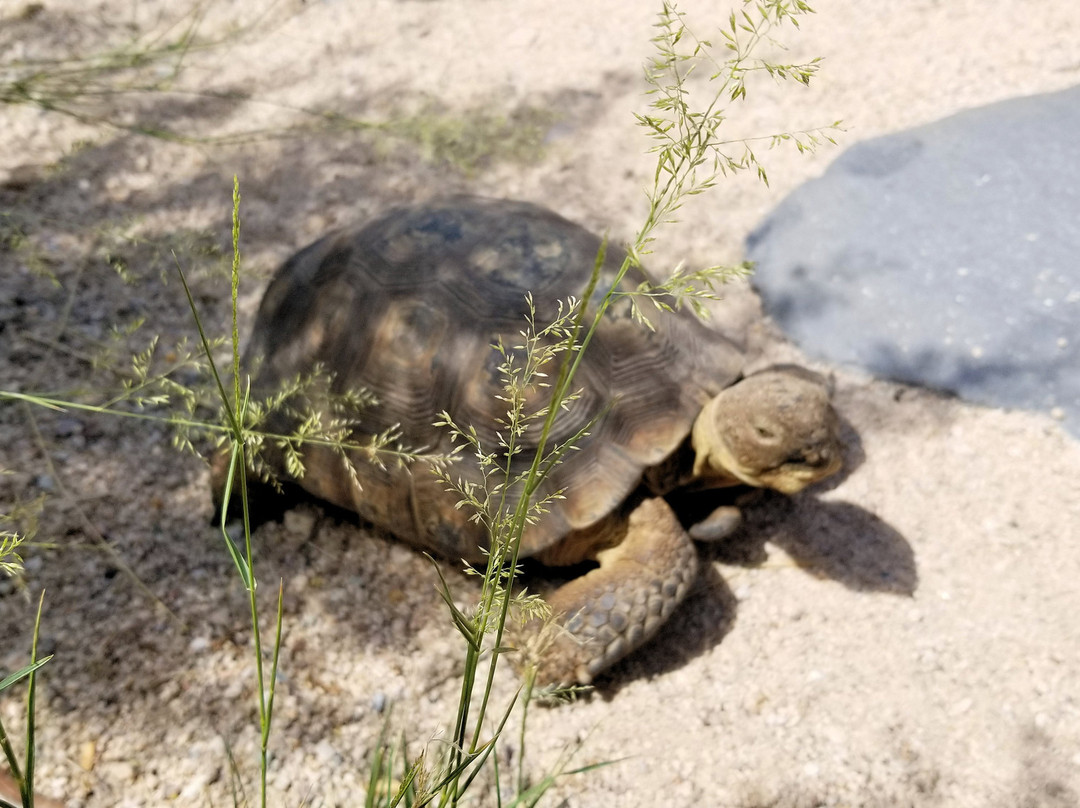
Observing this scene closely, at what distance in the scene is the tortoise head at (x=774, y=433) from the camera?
2064 millimetres

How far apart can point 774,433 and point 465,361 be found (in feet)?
2.69

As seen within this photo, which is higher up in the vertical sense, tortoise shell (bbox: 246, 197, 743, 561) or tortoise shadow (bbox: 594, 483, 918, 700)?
tortoise shell (bbox: 246, 197, 743, 561)

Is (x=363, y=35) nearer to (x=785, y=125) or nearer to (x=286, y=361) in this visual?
(x=785, y=125)

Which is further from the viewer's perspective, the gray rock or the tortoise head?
the gray rock

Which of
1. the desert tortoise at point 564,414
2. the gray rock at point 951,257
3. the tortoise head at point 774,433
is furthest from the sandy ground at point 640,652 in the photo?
the tortoise head at point 774,433

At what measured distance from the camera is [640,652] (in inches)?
88.2

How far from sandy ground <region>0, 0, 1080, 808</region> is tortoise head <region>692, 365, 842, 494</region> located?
378 millimetres

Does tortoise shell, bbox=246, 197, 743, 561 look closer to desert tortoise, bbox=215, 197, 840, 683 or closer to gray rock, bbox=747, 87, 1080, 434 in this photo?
desert tortoise, bbox=215, 197, 840, 683

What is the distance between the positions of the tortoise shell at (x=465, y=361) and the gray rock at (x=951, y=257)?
0.72m

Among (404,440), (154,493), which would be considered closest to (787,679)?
(404,440)

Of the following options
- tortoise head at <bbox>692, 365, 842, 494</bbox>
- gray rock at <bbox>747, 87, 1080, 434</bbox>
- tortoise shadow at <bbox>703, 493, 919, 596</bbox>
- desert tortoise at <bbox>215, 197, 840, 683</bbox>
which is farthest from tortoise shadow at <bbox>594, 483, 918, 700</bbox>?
gray rock at <bbox>747, 87, 1080, 434</bbox>

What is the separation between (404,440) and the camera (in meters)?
2.28

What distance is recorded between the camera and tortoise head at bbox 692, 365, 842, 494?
2064mm

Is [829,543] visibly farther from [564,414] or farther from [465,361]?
[465,361]
